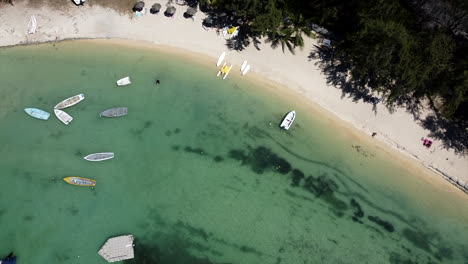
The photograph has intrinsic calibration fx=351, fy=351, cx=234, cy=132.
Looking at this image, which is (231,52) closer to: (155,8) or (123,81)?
(155,8)

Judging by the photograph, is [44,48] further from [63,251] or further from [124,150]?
[63,251]

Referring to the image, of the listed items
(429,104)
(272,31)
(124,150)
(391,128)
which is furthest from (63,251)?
(429,104)

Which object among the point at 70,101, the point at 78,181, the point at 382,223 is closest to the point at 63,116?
the point at 70,101

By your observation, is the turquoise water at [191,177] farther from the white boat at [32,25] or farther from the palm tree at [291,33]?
the palm tree at [291,33]

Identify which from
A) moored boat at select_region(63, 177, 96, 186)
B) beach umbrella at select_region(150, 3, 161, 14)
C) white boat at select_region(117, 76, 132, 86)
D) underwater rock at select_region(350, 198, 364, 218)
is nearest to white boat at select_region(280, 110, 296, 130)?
underwater rock at select_region(350, 198, 364, 218)

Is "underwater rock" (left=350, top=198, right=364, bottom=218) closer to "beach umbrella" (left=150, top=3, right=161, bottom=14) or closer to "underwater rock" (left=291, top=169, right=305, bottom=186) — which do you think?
"underwater rock" (left=291, top=169, right=305, bottom=186)

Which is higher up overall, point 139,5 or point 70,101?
point 139,5
